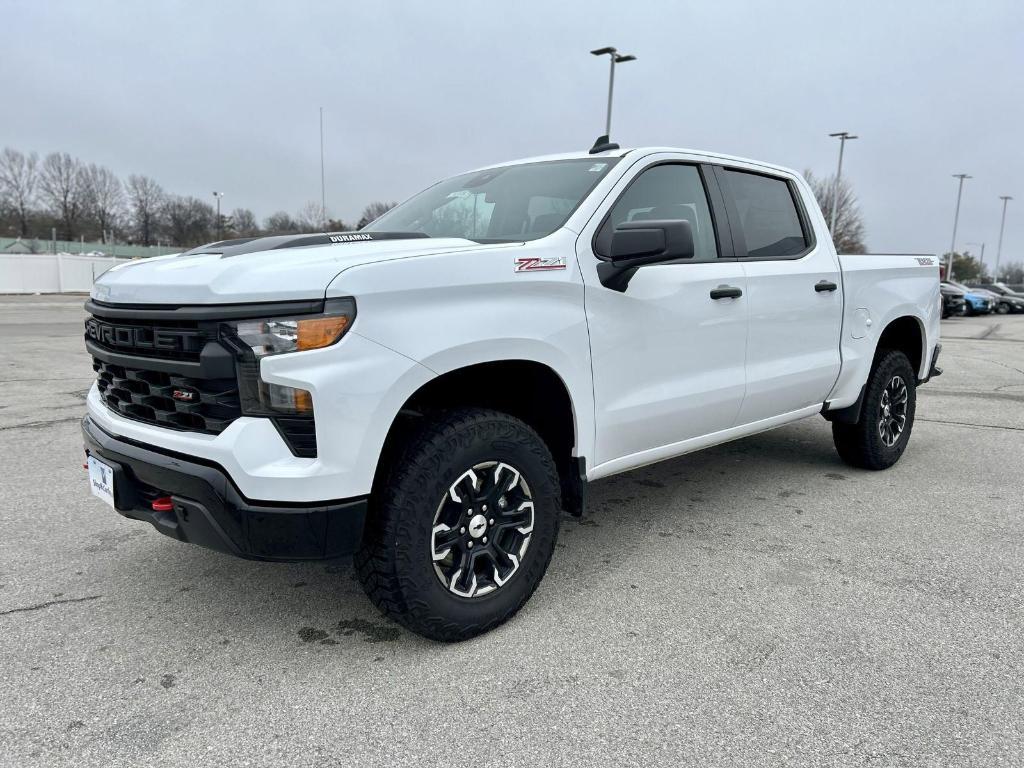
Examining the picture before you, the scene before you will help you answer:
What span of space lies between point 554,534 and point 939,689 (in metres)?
1.37

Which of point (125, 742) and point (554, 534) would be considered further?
point (554, 534)

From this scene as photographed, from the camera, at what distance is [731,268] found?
356 cm

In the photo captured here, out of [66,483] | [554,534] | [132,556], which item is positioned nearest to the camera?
[554,534]

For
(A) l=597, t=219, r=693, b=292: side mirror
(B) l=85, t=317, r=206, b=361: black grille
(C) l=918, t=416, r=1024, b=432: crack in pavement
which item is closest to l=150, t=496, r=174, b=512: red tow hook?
(B) l=85, t=317, r=206, b=361: black grille

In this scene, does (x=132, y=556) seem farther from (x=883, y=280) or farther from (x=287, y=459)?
(x=883, y=280)

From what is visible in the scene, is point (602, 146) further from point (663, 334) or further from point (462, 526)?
point (462, 526)

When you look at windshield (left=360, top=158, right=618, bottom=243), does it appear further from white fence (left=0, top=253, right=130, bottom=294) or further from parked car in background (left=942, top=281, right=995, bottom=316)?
white fence (left=0, top=253, right=130, bottom=294)

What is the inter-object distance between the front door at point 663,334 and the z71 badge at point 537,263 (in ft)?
0.43

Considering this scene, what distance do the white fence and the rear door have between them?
118 ft

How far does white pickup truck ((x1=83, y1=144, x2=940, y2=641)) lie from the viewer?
2.22 m

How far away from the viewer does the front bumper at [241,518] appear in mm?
2223

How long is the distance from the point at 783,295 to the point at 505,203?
5.10ft

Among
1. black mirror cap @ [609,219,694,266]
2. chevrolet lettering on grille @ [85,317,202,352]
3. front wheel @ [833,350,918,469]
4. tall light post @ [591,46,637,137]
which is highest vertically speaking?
tall light post @ [591,46,637,137]

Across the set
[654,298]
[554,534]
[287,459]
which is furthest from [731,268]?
[287,459]
